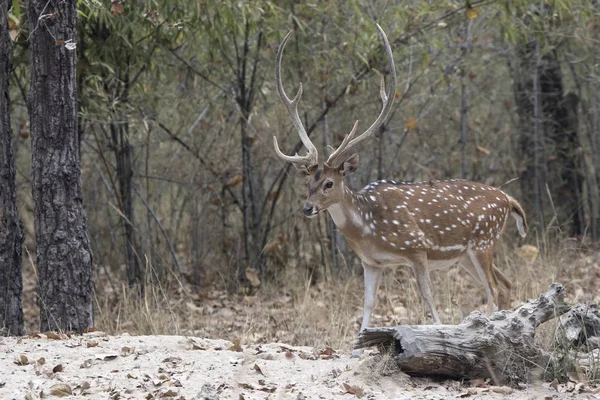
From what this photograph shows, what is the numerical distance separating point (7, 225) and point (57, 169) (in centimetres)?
56

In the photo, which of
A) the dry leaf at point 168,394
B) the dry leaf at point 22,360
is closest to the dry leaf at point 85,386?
the dry leaf at point 168,394

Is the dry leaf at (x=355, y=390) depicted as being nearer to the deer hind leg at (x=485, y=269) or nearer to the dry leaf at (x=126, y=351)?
the dry leaf at (x=126, y=351)

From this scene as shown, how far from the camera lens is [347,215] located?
7.25 meters

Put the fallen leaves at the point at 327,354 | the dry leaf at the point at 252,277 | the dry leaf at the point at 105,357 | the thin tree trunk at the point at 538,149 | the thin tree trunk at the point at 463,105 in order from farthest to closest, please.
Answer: the thin tree trunk at the point at 538,149 < the thin tree trunk at the point at 463,105 < the dry leaf at the point at 252,277 < the fallen leaves at the point at 327,354 < the dry leaf at the point at 105,357

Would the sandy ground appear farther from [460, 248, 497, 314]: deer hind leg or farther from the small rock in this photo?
[460, 248, 497, 314]: deer hind leg

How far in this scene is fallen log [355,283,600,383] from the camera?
17.8 ft

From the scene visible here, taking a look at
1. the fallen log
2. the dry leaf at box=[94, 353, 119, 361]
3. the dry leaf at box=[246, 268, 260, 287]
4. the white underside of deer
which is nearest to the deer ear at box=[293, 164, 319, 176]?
the white underside of deer

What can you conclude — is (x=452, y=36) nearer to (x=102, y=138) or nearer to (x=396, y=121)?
(x=396, y=121)

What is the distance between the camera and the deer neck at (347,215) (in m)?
7.23

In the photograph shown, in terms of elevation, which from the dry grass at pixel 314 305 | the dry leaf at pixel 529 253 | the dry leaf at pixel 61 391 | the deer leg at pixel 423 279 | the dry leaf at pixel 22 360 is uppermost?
the deer leg at pixel 423 279

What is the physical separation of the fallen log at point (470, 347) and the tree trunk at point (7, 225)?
9.07 ft

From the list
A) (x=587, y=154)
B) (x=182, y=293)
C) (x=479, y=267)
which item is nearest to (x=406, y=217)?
(x=479, y=267)

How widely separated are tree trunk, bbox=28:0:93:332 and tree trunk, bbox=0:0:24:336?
0.59ft

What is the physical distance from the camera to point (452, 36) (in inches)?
464
